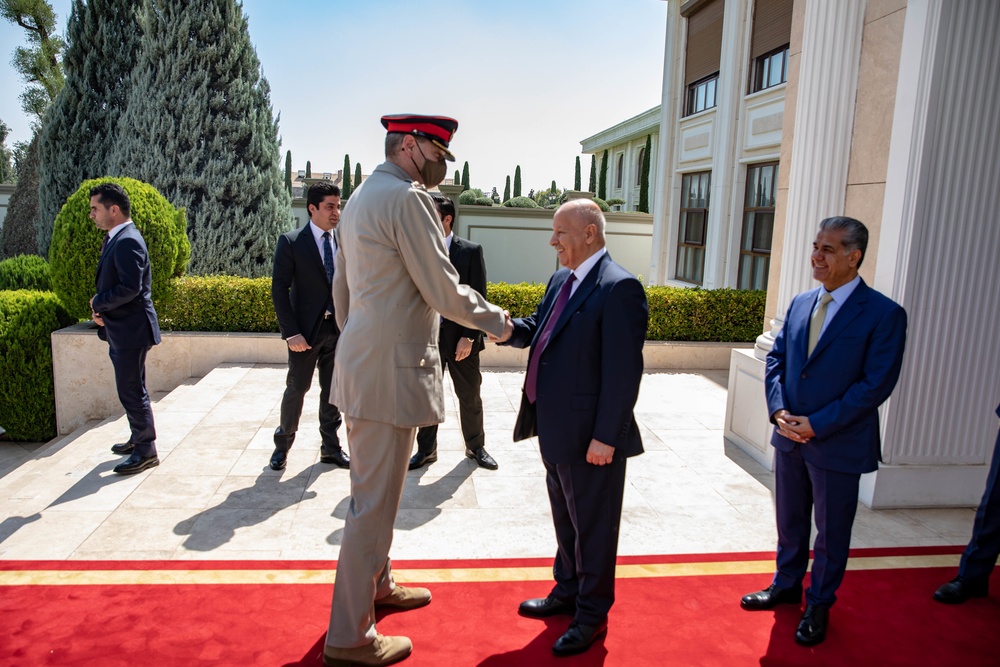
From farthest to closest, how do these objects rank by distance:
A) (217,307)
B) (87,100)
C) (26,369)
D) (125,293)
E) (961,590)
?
(87,100), (217,307), (26,369), (125,293), (961,590)

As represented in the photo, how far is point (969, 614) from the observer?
11.6 ft

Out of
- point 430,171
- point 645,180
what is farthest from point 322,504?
point 645,180

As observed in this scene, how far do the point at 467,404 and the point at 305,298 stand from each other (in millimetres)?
1457

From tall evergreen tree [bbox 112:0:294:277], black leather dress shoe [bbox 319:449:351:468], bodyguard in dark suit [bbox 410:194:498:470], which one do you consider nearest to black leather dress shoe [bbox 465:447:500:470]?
bodyguard in dark suit [bbox 410:194:498:470]

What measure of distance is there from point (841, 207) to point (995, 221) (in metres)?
0.94

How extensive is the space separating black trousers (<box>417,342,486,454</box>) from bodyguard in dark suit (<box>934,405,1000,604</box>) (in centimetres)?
314

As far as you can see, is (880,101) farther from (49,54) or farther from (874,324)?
(49,54)

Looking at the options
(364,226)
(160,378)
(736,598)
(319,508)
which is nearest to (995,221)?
(736,598)

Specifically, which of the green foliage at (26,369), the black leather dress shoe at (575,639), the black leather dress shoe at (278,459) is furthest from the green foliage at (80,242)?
the black leather dress shoe at (575,639)

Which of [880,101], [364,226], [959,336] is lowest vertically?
[959,336]

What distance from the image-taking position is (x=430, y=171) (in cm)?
301

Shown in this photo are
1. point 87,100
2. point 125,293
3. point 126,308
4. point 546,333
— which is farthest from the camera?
point 87,100

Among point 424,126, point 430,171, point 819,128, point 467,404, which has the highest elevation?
point 819,128

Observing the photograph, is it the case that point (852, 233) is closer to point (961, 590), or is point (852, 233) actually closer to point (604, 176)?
point (961, 590)
